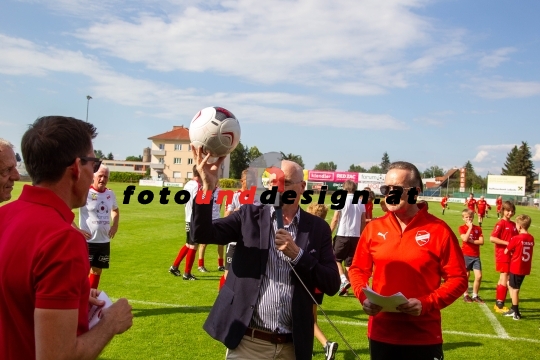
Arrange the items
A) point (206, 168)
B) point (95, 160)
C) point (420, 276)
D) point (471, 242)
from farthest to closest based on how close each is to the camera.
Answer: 1. point (471, 242)
2. point (420, 276)
3. point (206, 168)
4. point (95, 160)

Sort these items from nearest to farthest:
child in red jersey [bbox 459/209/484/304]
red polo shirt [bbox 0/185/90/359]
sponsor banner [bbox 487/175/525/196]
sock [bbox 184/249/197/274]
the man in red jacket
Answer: red polo shirt [bbox 0/185/90/359] → the man in red jacket → child in red jersey [bbox 459/209/484/304] → sock [bbox 184/249/197/274] → sponsor banner [bbox 487/175/525/196]

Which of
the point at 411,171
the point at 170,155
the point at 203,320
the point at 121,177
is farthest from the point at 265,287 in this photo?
the point at 170,155

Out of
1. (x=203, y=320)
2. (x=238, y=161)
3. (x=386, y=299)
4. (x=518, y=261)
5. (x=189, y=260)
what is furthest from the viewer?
(x=238, y=161)

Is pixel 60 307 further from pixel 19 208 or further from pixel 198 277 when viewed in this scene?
pixel 198 277

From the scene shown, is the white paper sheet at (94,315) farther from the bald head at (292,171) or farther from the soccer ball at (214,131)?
the bald head at (292,171)

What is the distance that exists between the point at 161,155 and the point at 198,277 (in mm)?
88917

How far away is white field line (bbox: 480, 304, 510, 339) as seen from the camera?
730 cm

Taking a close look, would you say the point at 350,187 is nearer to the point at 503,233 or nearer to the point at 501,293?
the point at 503,233

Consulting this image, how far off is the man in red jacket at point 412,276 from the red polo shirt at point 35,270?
2.35 metres

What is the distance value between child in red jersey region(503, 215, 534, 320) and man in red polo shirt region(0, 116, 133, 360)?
7.98 m

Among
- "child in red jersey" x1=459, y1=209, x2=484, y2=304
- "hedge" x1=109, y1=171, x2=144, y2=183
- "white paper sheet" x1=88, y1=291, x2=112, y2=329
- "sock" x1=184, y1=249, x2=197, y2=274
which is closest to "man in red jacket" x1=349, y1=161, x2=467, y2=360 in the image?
"white paper sheet" x1=88, y1=291, x2=112, y2=329

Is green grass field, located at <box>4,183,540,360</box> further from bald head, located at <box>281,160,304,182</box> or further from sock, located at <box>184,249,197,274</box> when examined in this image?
bald head, located at <box>281,160,304,182</box>

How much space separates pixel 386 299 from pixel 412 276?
16.7 inches

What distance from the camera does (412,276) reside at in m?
3.56
